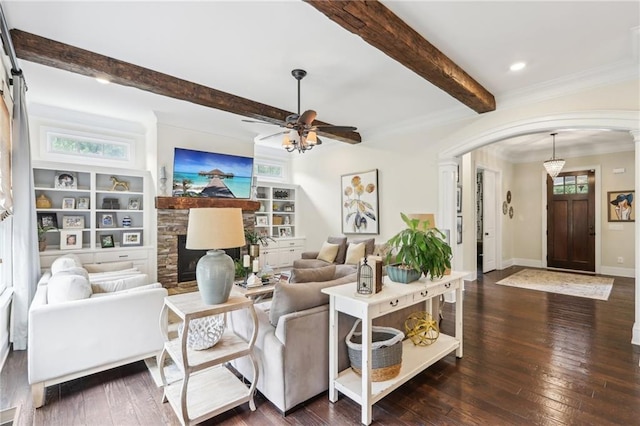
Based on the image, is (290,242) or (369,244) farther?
(290,242)

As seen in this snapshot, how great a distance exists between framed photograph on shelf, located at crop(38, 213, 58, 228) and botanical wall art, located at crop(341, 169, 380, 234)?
4970 mm

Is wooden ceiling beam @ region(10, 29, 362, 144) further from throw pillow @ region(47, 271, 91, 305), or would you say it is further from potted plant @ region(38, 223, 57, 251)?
potted plant @ region(38, 223, 57, 251)

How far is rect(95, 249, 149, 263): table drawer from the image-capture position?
480cm

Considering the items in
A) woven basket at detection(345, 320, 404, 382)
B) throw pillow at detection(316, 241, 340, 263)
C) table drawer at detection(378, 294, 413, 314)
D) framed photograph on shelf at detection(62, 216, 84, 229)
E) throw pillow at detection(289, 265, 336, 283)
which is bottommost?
woven basket at detection(345, 320, 404, 382)

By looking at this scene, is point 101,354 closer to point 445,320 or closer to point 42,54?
point 42,54

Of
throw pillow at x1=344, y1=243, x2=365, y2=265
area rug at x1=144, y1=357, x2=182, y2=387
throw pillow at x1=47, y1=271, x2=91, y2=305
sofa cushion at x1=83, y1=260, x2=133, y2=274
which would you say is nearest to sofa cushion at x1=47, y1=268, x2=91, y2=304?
throw pillow at x1=47, y1=271, x2=91, y2=305

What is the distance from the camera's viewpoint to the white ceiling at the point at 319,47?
2387mm

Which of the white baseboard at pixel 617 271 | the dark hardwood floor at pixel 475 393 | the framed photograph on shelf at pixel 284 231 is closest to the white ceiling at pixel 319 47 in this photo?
the dark hardwood floor at pixel 475 393

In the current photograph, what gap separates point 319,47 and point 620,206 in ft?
24.6

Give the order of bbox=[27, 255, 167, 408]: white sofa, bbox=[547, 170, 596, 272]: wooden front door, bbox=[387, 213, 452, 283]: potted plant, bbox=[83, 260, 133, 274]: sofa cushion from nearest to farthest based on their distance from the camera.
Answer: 1. bbox=[27, 255, 167, 408]: white sofa
2. bbox=[387, 213, 452, 283]: potted plant
3. bbox=[83, 260, 133, 274]: sofa cushion
4. bbox=[547, 170, 596, 272]: wooden front door

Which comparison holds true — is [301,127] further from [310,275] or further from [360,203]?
[360,203]

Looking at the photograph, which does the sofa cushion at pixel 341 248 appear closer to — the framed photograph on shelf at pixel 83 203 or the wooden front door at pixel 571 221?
the framed photograph on shelf at pixel 83 203

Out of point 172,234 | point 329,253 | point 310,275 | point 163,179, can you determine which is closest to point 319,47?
point 310,275

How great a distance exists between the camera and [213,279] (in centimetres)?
214
